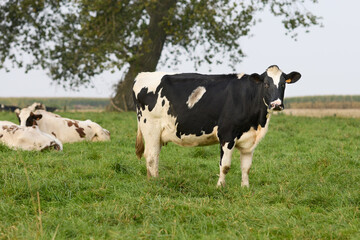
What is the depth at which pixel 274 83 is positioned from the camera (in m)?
7.11

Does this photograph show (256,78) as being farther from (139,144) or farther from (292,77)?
(139,144)

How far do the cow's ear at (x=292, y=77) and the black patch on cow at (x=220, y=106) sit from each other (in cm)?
41

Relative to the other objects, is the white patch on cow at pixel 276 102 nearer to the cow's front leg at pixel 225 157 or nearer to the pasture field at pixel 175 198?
the cow's front leg at pixel 225 157

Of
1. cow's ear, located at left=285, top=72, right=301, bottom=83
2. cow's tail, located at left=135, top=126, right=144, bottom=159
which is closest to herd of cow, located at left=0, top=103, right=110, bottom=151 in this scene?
cow's tail, located at left=135, top=126, right=144, bottom=159

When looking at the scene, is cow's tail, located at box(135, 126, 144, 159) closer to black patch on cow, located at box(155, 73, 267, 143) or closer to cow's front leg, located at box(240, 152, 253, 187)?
black patch on cow, located at box(155, 73, 267, 143)

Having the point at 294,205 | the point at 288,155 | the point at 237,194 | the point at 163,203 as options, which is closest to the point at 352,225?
the point at 294,205

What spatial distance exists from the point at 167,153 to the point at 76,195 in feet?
15.1

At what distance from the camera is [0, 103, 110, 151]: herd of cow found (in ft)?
36.3

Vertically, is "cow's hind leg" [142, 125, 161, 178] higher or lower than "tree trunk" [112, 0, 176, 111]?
lower

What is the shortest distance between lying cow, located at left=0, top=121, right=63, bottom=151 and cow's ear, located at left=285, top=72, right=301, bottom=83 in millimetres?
6105

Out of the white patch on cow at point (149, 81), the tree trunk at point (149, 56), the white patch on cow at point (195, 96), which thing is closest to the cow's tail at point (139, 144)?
the white patch on cow at point (149, 81)

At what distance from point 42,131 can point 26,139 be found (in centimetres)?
169

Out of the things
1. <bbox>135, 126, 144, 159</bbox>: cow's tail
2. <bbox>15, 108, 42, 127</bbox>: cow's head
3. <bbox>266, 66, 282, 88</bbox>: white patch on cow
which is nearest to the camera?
<bbox>266, 66, 282, 88</bbox>: white patch on cow

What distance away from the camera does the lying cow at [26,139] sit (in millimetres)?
11008
